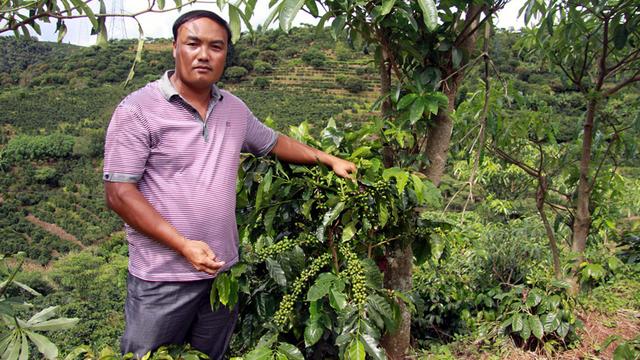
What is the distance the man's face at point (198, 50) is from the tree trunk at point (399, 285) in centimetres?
104

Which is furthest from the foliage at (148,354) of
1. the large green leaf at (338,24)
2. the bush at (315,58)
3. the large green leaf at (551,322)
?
the bush at (315,58)

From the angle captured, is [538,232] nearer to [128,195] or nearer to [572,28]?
[572,28]

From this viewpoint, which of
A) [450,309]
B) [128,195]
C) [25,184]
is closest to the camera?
[128,195]

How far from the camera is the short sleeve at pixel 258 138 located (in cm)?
174

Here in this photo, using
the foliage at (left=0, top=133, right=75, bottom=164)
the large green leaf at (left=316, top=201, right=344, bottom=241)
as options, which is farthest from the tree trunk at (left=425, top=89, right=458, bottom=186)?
the foliage at (left=0, top=133, right=75, bottom=164)

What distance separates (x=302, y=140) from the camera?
1922 mm

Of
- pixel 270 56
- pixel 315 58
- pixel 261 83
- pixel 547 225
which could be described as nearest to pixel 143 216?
pixel 547 225

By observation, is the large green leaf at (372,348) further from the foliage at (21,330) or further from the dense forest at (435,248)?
the foliage at (21,330)

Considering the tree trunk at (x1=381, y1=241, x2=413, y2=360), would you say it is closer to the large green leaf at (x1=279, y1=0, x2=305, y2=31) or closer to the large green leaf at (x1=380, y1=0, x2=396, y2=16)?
the large green leaf at (x1=380, y1=0, x2=396, y2=16)

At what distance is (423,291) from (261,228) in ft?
4.46

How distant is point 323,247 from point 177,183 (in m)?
0.55

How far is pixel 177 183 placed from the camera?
4.87 feet

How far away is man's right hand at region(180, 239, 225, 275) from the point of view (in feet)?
4.61

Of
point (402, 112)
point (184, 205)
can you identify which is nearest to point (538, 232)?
point (402, 112)
